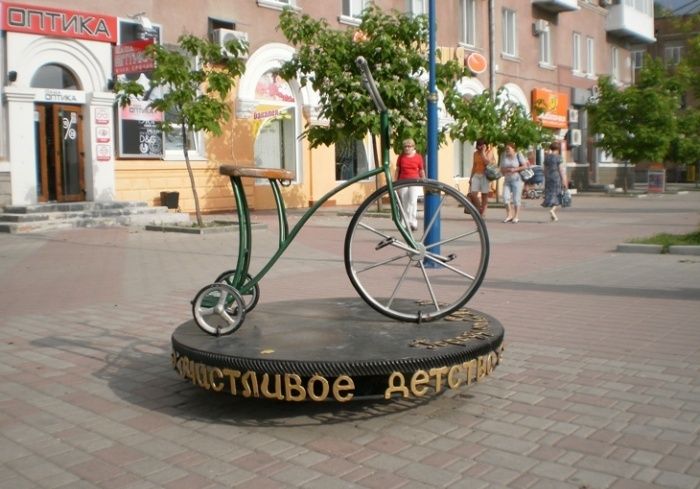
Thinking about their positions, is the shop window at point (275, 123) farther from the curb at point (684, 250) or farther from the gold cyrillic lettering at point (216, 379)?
the gold cyrillic lettering at point (216, 379)

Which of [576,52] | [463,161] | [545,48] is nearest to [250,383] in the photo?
[463,161]

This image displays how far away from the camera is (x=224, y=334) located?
4.80 m

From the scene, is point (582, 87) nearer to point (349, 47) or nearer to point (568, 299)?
Result: point (349, 47)

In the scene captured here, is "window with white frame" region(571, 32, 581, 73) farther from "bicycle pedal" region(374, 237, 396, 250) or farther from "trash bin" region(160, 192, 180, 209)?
"bicycle pedal" region(374, 237, 396, 250)

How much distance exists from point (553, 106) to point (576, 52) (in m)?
4.61

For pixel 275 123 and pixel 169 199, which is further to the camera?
pixel 275 123

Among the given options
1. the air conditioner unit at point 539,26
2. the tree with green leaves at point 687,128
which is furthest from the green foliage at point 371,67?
the tree with green leaves at point 687,128

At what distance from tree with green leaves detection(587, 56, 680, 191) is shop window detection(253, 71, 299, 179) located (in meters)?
15.4

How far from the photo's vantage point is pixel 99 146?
750 inches

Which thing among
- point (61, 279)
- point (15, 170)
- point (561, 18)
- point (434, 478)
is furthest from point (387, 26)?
point (561, 18)

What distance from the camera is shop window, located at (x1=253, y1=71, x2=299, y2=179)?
75.5ft

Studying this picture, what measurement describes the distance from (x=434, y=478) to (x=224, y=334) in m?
1.74

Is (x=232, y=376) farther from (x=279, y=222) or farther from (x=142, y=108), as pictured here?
(x=142, y=108)

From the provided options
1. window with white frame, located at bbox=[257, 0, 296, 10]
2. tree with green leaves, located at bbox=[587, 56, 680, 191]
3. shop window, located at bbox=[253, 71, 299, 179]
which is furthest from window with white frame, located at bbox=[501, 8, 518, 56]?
shop window, located at bbox=[253, 71, 299, 179]
